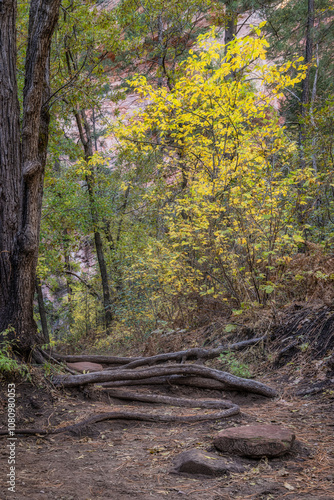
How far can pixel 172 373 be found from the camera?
4.62 m

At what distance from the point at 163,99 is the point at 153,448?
20.8 ft

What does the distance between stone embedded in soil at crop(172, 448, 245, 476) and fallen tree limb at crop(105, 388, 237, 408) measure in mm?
1166

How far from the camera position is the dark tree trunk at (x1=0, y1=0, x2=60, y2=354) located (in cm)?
414

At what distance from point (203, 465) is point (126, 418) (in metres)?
1.41

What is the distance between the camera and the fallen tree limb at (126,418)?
320 cm

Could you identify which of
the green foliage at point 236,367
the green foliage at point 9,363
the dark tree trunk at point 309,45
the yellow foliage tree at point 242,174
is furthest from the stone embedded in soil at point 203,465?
the dark tree trunk at point 309,45

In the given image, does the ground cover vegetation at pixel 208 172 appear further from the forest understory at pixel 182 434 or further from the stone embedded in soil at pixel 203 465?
the stone embedded in soil at pixel 203 465

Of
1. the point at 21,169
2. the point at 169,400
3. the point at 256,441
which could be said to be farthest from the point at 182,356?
the point at 21,169

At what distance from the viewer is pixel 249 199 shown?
5695mm

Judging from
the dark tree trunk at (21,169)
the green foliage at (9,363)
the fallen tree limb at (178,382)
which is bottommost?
the fallen tree limb at (178,382)

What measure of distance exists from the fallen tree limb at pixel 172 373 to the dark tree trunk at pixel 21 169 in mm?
671

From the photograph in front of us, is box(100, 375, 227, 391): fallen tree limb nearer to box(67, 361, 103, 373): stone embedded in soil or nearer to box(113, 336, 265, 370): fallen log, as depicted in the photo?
box(67, 361, 103, 373): stone embedded in soil

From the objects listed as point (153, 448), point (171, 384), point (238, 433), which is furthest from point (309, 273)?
point (153, 448)

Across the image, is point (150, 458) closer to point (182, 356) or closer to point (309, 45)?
point (182, 356)
